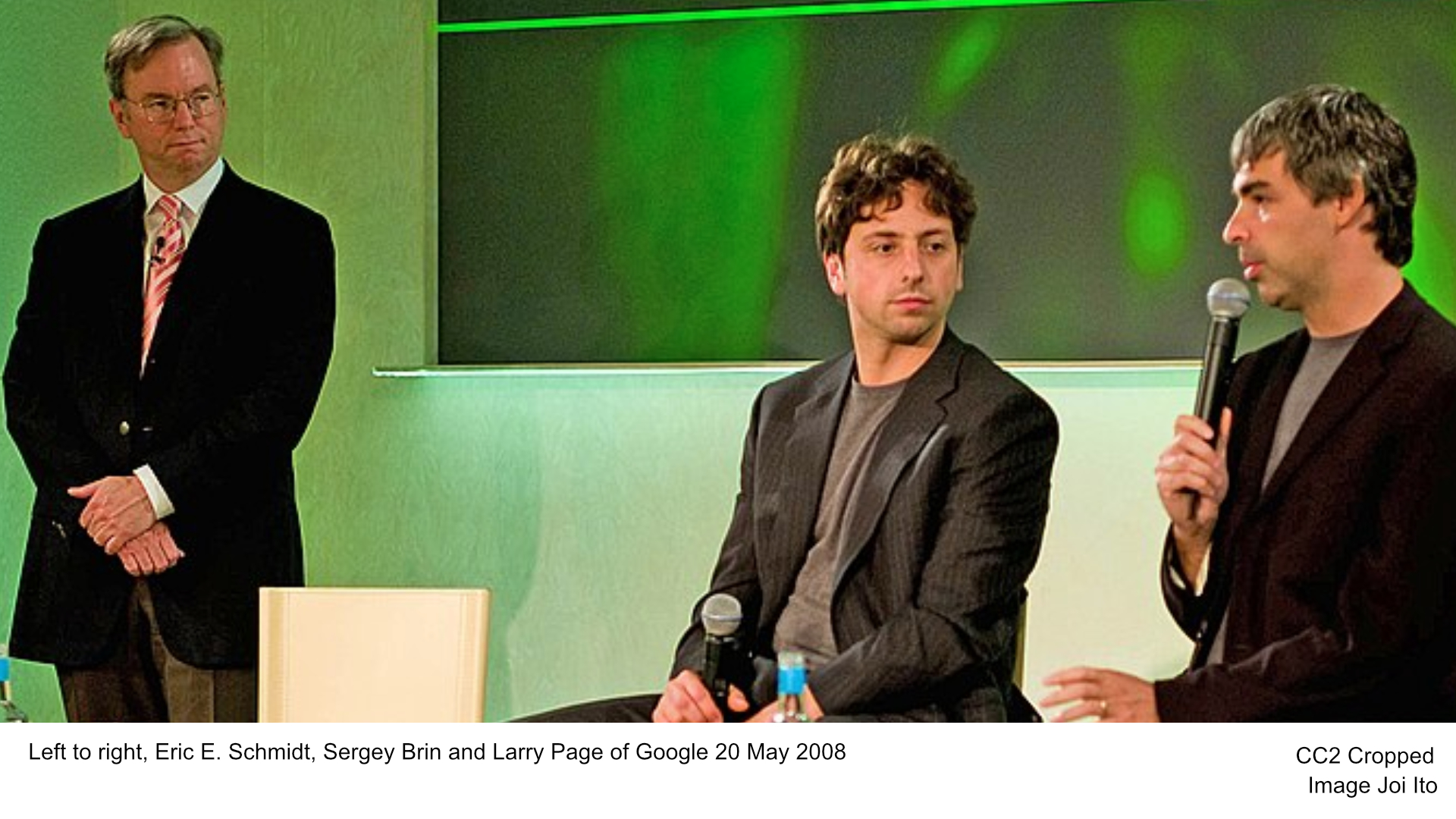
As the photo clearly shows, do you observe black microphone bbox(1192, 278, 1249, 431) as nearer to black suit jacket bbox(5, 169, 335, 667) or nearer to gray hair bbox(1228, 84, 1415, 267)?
gray hair bbox(1228, 84, 1415, 267)

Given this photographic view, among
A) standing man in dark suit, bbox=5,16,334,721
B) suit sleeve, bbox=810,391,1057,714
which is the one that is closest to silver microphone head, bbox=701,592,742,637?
suit sleeve, bbox=810,391,1057,714

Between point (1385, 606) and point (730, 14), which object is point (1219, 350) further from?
point (730, 14)

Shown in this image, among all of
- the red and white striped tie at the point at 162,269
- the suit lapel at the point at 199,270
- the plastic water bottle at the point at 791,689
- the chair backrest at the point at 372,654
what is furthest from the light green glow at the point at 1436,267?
the red and white striped tie at the point at 162,269

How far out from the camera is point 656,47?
4848mm

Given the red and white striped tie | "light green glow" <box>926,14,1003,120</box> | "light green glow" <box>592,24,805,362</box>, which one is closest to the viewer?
the red and white striped tie

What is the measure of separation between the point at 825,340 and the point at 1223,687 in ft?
5.36

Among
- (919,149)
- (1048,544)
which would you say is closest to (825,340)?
(1048,544)

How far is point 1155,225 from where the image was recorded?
457 cm

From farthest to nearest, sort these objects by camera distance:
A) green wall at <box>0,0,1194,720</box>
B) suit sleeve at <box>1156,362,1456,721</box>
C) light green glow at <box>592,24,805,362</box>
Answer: green wall at <box>0,0,1194,720</box> < light green glow at <box>592,24,805,362</box> < suit sleeve at <box>1156,362,1456,721</box>

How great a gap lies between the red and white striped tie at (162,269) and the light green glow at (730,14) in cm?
79

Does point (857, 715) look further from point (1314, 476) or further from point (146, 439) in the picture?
point (146, 439)

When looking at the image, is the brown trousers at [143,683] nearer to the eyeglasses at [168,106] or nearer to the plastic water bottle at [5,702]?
the eyeglasses at [168,106]

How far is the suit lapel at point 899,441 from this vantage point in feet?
11.9

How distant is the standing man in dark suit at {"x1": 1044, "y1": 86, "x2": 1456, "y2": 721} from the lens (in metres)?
3.25
